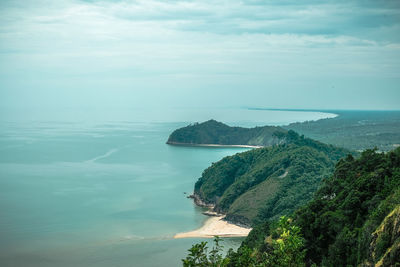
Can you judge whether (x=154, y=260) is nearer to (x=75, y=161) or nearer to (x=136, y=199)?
(x=136, y=199)

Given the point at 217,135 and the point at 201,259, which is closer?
the point at 201,259

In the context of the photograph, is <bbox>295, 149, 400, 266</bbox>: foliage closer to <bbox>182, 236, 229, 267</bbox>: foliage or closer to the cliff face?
the cliff face

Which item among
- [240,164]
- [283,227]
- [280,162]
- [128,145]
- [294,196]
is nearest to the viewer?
[283,227]

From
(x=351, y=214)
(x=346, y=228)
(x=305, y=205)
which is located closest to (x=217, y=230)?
(x=305, y=205)

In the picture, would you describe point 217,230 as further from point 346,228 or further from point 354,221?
point 346,228

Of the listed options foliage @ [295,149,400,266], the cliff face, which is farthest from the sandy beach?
the cliff face

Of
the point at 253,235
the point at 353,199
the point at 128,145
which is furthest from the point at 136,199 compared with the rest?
the point at 128,145
